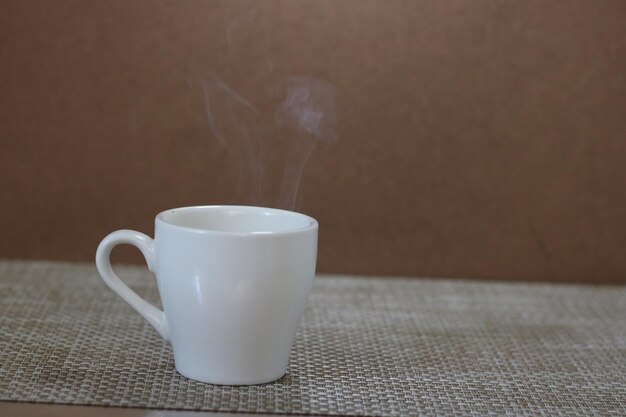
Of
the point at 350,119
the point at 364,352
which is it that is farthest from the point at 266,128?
the point at 364,352

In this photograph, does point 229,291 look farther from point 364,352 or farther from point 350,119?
point 350,119

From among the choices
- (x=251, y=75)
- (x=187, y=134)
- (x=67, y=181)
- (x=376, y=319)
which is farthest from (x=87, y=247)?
(x=376, y=319)

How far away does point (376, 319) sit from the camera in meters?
0.93

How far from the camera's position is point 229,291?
637mm

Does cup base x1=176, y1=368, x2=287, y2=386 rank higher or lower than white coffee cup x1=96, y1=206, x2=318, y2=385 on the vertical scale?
lower

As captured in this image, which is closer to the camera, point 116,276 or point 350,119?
point 116,276

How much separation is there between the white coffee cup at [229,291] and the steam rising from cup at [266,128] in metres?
0.45

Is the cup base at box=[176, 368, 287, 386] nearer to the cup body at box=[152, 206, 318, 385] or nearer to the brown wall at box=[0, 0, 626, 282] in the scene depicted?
the cup body at box=[152, 206, 318, 385]

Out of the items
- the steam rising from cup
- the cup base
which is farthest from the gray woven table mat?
the steam rising from cup

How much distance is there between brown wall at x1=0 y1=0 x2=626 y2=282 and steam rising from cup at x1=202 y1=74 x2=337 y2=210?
1 centimetres

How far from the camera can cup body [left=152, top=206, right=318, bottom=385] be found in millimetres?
633

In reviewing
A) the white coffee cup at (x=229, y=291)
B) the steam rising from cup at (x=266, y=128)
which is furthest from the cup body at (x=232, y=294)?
the steam rising from cup at (x=266, y=128)

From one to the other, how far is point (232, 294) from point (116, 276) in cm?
12

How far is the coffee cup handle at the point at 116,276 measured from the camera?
0.69 m
